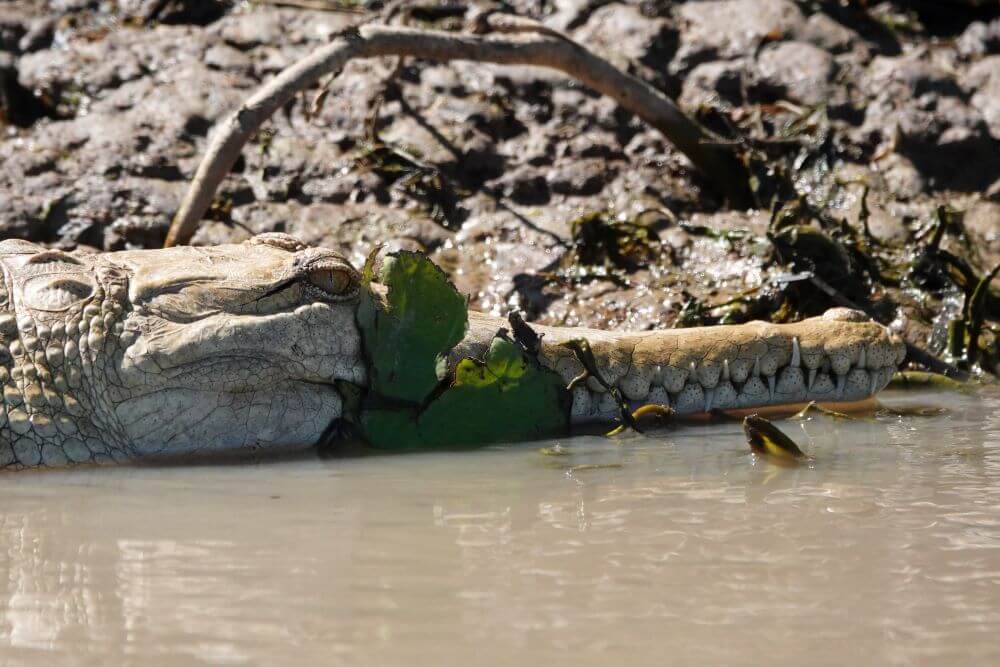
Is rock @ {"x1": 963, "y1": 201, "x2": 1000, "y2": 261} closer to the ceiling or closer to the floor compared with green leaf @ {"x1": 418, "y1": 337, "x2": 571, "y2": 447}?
closer to the ceiling

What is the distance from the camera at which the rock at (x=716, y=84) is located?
8258 mm

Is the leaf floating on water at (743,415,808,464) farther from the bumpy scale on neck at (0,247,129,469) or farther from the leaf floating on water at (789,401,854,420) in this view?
the bumpy scale on neck at (0,247,129,469)

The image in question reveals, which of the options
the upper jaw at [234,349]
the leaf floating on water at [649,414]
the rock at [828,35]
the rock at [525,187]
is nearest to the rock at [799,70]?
the rock at [828,35]

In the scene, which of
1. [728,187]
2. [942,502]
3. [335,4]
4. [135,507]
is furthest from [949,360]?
[335,4]

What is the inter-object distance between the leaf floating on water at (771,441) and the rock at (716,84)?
453cm

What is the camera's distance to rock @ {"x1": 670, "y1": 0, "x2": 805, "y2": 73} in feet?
27.8

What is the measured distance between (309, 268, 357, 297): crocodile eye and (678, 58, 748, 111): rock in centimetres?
440

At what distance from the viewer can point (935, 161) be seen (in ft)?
25.2

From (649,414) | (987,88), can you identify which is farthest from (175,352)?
(987,88)

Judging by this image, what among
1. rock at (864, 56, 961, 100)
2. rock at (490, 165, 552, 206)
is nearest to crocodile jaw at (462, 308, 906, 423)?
rock at (490, 165, 552, 206)

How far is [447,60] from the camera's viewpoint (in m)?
7.24

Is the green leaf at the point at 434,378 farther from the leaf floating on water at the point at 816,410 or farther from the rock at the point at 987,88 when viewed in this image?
the rock at the point at 987,88

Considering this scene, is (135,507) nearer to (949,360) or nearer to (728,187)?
(949,360)

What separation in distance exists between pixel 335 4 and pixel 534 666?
25.1 feet
